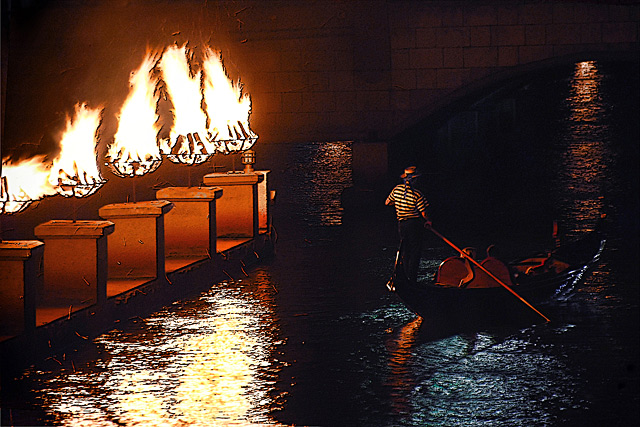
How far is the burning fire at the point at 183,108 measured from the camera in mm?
16359

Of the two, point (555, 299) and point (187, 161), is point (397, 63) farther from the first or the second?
point (555, 299)

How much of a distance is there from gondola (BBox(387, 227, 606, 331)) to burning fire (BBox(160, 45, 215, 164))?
5208mm

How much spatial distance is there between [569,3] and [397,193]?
13.4 m

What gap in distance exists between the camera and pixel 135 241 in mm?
13266

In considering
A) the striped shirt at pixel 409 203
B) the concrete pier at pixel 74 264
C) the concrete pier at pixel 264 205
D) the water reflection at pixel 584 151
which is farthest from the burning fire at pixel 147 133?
the water reflection at pixel 584 151

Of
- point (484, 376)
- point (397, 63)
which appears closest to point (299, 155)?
point (397, 63)

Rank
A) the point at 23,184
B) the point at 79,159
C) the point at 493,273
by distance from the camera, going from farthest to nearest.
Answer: the point at 493,273, the point at 79,159, the point at 23,184

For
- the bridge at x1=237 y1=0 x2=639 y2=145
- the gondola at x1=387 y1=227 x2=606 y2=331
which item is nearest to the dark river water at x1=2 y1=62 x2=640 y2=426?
the gondola at x1=387 y1=227 x2=606 y2=331

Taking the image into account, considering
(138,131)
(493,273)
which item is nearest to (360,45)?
(138,131)

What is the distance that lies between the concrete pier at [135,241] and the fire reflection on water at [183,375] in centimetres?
64

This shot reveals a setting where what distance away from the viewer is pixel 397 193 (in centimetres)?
1377

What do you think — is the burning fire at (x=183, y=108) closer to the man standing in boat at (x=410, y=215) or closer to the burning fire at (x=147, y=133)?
the burning fire at (x=147, y=133)

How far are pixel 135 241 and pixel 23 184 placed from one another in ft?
7.38

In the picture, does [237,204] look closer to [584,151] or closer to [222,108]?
[222,108]
